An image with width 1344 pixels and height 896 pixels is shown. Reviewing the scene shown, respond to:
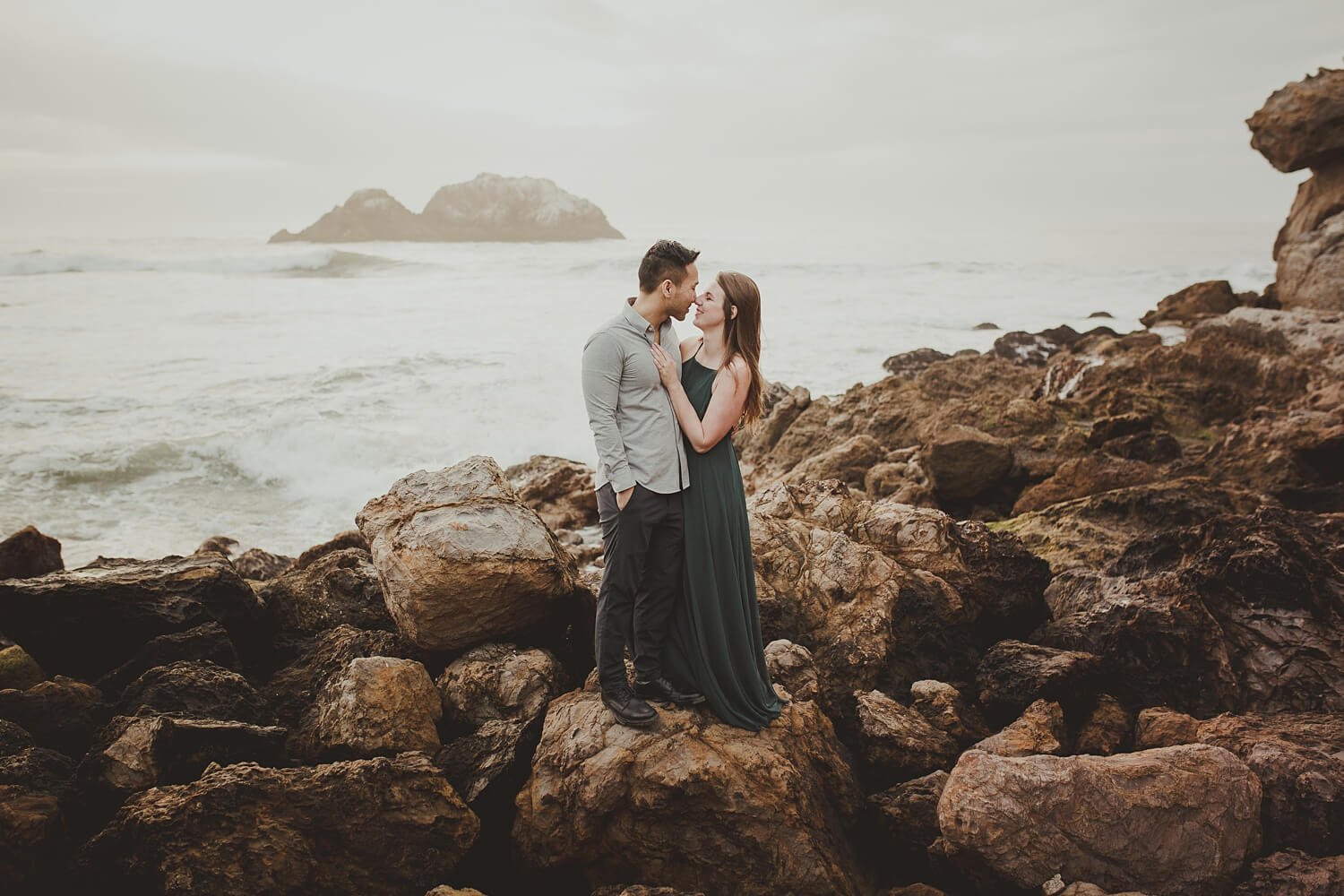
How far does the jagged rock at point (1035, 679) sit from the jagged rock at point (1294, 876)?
3.94 feet

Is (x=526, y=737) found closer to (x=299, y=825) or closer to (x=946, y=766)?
(x=299, y=825)

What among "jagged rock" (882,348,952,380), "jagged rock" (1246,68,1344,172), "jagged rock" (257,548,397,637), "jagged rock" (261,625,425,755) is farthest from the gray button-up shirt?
"jagged rock" (1246,68,1344,172)

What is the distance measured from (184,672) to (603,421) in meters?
2.57

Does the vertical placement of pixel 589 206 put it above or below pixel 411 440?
above

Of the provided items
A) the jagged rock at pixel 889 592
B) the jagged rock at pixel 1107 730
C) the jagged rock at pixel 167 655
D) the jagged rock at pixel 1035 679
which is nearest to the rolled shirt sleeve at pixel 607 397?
the jagged rock at pixel 889 592

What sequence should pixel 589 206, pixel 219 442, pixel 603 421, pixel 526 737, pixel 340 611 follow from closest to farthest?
pixel 603 421 < pixel 526 737 < pixel 340 611 < pixel 219 442 < pixel 589 206

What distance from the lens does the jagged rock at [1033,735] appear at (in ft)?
13.1

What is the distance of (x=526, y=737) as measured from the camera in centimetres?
403

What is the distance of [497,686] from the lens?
4.41m

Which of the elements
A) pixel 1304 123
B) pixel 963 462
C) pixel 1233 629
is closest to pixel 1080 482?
pixel 963 462

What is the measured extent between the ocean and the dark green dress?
946cm

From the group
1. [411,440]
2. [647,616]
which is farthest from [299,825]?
[411,440]

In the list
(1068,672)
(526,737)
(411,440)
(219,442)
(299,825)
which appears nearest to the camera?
(299,825)

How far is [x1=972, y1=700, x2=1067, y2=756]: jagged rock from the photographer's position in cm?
399
